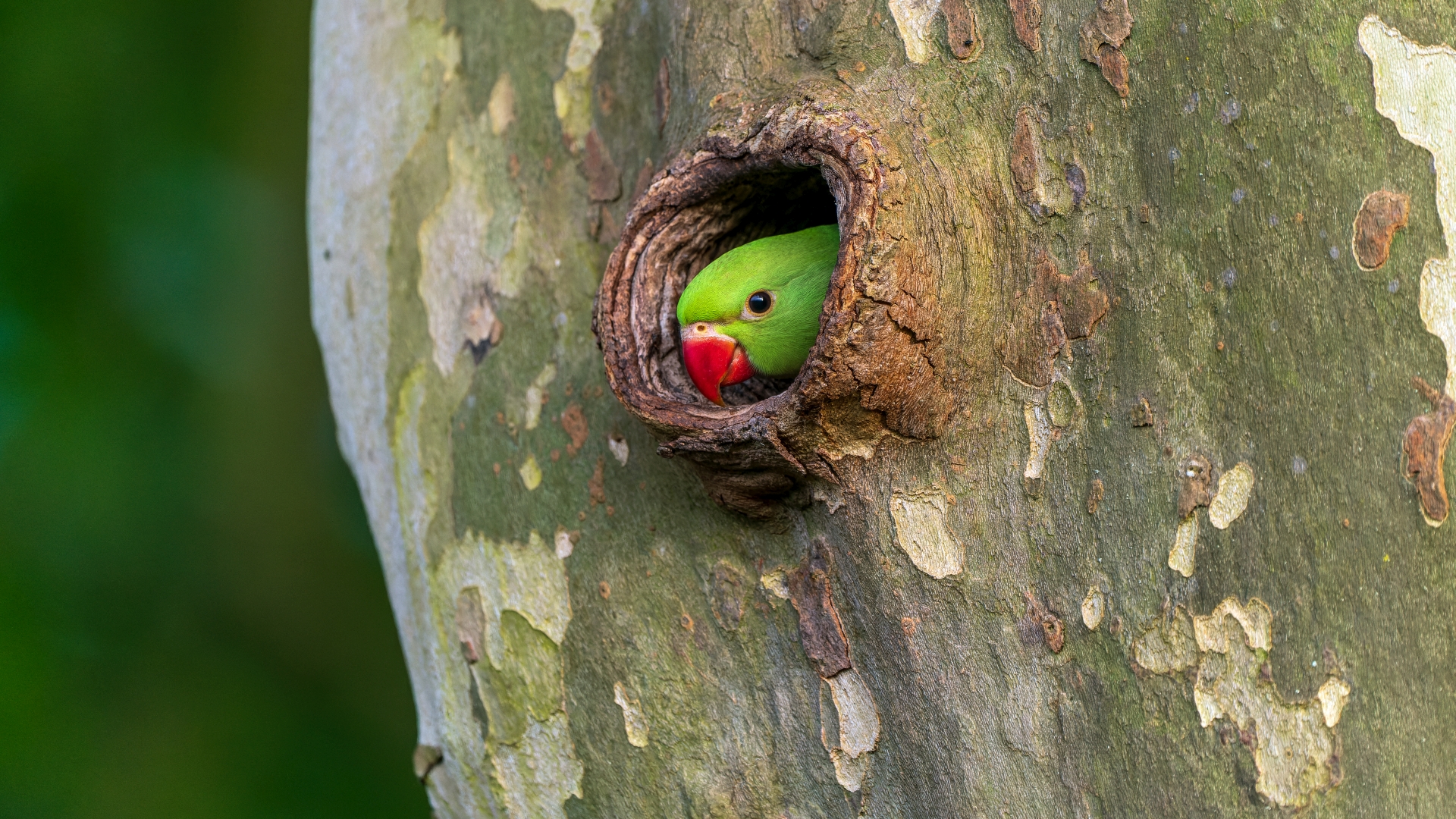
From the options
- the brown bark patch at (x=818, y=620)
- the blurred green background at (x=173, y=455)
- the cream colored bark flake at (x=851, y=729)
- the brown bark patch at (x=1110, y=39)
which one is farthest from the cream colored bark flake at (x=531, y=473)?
the blurred green background at (x=173, y=455)

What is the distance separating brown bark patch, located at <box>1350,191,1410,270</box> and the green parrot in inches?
40.1

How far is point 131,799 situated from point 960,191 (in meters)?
4.43

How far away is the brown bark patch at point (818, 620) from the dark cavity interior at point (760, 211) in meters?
0.45

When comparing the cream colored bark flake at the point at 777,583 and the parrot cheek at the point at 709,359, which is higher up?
the parrot cheek at the point at 709,359

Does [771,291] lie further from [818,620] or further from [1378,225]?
[1378,225]

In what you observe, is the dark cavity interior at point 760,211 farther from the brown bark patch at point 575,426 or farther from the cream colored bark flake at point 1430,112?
the cream colored bark flake at point 1430,112

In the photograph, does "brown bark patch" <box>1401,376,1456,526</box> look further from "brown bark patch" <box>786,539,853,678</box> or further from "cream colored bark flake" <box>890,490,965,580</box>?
"brown bark patch" <box>786,539,853,678</box>

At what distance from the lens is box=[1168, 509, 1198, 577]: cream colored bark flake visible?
145 centimetres

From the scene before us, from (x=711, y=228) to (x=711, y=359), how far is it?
34cm

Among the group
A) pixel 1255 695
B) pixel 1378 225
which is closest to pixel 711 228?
pixel 1378 225

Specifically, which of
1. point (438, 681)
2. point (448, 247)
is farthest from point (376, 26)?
point (438, 681)

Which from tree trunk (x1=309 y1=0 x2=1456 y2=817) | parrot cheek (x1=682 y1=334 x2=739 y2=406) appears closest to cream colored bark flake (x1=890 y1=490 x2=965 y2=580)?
tree trunk (x1=309 y1=0 x2=1456 y2=817)

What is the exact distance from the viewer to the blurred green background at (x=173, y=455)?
4.13m

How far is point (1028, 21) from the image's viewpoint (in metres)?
1.66
